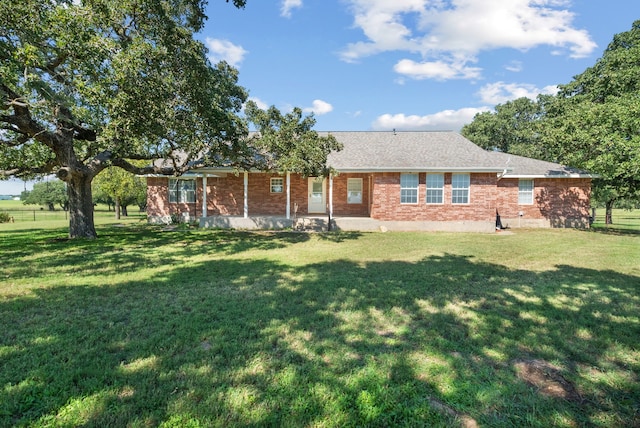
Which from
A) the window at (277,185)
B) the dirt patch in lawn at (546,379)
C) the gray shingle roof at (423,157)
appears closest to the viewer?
the dirt patch in lawn at (546,379)

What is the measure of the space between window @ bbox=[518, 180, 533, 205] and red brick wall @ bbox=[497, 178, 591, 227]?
0.17 m

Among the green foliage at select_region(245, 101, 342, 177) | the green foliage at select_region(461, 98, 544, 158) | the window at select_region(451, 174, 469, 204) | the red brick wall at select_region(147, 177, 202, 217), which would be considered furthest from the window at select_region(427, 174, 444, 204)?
the green foliage at select_region(461, 98, 544, 158)

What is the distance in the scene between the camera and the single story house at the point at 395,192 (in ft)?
51.1

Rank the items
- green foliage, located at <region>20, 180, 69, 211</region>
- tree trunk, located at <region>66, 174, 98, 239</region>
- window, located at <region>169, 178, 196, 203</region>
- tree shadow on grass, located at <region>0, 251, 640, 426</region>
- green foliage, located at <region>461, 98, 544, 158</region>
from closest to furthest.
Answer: tree shadow on grass, located at <region>0, 251, 640, 426</region>, tree trunk, located at <region>66, 174, 98, 239</region>, window, located at <region>169, 178, 196, 203</region>, green foliage, located at <region>461, 98, 544, 158</region>, green foliage, located at <region>20, 180, 69, 211</region>

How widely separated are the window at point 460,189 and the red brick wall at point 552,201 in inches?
135

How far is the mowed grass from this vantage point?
2580 millimetres

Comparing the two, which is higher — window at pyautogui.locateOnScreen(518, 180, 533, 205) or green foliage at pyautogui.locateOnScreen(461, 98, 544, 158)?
green foliage at pyautogui.locateOnScreen(461, 98, 544, 158)

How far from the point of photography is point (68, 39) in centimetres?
746

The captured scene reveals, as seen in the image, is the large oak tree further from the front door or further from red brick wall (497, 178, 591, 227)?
red brick wall (497, 178, 591, 227)

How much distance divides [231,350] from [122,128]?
8650 millimetres

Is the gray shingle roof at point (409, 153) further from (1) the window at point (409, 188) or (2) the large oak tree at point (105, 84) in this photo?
(2) the large oak tree at point (105, 84)

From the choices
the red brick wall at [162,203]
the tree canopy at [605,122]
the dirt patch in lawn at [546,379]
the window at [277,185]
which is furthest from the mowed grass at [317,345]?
the red brick wall at [162,203]

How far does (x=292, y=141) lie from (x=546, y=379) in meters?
11.3

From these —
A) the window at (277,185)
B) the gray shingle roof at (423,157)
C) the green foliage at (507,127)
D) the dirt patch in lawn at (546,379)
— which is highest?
the green foliage at (507,127)
